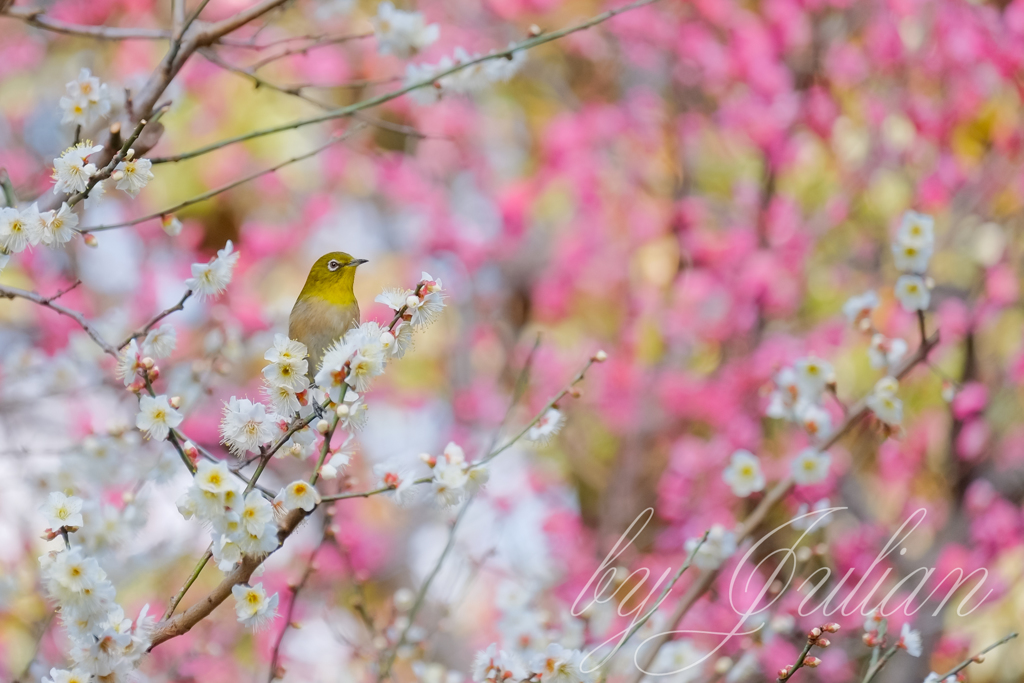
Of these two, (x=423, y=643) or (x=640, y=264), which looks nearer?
(x=423, y=643)

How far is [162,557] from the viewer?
4.18m

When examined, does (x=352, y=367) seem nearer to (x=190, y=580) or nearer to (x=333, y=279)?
(x=190, y=580)

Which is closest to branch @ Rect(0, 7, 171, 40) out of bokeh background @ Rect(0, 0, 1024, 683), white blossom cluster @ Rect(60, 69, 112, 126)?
white blossom cluster @ Rect(60, 69, 112, 126)

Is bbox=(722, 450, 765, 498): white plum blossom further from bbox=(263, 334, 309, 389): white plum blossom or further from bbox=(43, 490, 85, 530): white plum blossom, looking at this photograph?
bbox=(43, 490, 85, 530): white plum blossom

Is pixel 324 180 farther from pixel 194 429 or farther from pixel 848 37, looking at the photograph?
pixel 848 37

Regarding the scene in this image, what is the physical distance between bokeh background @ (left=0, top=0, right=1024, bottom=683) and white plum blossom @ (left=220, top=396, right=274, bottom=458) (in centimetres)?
216

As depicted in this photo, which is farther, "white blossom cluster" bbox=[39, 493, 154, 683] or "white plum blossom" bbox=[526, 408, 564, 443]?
"white plum blossom" bbox=[526, 408, 564, 443]

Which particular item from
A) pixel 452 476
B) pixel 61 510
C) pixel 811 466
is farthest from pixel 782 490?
pixel 61 510

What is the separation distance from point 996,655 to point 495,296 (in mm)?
3699

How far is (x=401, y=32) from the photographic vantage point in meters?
2.23

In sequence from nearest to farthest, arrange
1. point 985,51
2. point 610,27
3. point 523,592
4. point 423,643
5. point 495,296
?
1. point 423,643
2. point 523,592
3. point 985,51
4. point 610,27
5. point 495,296

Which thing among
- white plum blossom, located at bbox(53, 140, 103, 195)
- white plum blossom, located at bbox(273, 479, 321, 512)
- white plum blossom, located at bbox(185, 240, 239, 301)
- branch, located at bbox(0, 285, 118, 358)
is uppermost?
white plum blossom, located at bbox(53, 140, 103, 195)

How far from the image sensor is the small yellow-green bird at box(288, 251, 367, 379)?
6.31 feet

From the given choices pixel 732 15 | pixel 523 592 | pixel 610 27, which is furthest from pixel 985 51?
pixel 523 592
